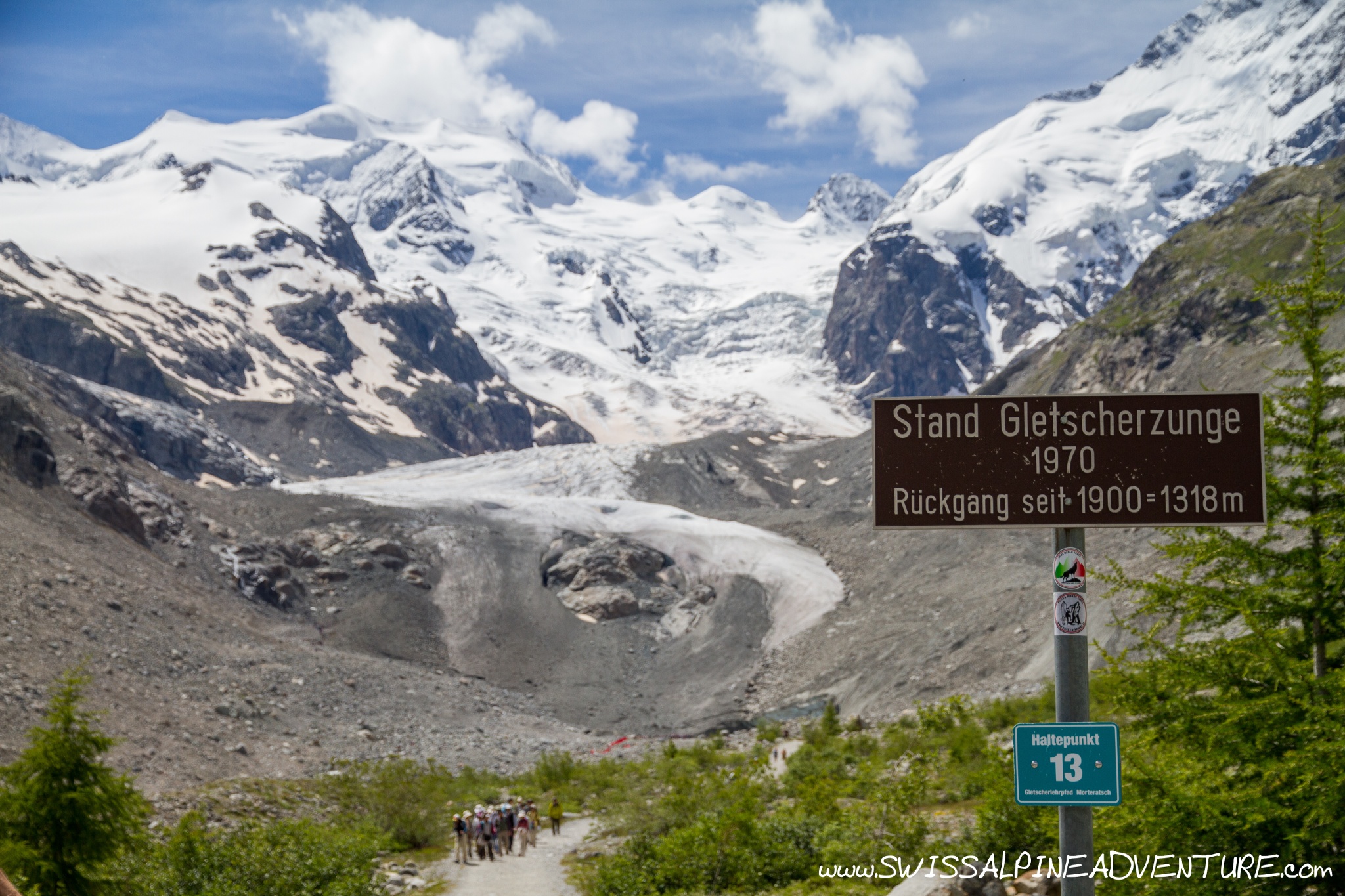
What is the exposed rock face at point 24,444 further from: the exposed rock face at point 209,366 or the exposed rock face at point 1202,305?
the exposed rock face at point 1202,305

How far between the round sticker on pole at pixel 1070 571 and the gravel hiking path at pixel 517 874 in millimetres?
15777

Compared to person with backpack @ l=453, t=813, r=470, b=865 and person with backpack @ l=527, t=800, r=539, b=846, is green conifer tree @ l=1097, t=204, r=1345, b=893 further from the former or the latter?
person with backpack @ l=527, t=800, r=539, b=846

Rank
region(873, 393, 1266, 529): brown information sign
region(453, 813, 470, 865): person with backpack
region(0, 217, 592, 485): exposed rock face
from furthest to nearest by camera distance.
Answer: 1. region(0, 217, 592, 485): exposed rock face
2. region(453, 813, 470, 865): person with backpack
3. region(873, 393, 1266, 529): brown information sign

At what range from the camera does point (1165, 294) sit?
84938 millimetres

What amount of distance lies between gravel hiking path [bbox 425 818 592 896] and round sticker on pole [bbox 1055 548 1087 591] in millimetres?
15777

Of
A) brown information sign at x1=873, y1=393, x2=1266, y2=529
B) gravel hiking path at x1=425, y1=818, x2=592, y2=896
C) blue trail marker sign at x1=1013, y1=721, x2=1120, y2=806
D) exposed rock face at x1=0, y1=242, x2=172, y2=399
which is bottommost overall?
Result: gravel hiking path at x1=425, y1=818, x2=592, y2=896

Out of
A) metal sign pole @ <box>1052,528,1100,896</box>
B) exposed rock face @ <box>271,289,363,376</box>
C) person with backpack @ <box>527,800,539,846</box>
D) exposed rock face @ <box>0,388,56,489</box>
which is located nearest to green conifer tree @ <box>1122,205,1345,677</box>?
metal sign pole @ <box>1052,528,1100,896</box>

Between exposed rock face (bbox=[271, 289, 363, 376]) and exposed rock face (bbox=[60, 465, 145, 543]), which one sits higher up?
exposed rock face (bbox=[271, 289, 363, 376])

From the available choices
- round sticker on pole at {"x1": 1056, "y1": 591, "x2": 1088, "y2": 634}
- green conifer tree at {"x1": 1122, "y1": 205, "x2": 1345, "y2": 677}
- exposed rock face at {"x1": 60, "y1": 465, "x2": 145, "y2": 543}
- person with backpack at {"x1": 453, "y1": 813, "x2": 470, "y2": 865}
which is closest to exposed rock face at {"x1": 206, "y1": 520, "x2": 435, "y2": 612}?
exposed rock face at {"x1": 60, "y1": 465, "x2": 145, "y2": 543}

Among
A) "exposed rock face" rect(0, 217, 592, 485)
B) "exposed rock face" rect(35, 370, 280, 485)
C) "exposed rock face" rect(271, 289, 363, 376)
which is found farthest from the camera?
"exposed rock face" rect(271, 289, 363, 376)

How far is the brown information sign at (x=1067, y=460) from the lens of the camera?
18.7 feet

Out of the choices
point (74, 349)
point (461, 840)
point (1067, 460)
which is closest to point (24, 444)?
point (461, 840)

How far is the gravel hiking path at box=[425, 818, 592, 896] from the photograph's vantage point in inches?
784

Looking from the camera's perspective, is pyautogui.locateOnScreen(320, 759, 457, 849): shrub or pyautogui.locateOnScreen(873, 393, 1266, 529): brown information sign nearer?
pyautogui.locateOnScreen(873, 393, 1266, 529): brown information sign
